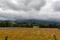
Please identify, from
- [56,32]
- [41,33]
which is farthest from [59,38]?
[41,33]

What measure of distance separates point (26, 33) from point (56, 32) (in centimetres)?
425

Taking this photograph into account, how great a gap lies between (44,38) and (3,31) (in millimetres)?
5694

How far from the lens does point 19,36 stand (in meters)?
18.1

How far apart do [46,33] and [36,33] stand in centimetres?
142

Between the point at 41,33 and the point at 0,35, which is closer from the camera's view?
the point at 0,35

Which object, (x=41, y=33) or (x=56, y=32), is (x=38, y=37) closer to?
(x=41, y=33)

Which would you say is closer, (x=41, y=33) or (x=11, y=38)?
(x=11, y=38)

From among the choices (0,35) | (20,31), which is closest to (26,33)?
(20,31)

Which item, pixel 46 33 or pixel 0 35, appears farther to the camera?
pixel 46 33

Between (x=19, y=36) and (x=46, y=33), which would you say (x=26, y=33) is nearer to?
(x=19, y=36)

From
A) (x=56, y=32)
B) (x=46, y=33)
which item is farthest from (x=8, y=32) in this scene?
(x=56, y=32)

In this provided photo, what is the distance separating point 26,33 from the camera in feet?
61.8

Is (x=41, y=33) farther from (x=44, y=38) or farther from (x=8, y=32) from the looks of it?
(x=8, y=32)

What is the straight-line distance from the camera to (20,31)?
63.7 feet
